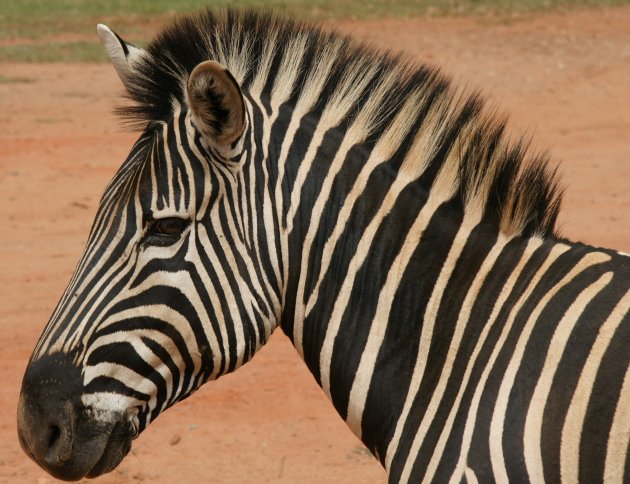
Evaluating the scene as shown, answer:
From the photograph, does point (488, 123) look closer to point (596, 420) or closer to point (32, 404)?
point (596, 420)

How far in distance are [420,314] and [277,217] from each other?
0.54 metres

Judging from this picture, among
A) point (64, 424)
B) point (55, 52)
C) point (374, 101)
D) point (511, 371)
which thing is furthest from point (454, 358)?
point (55, 52)

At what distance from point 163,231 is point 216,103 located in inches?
16.7

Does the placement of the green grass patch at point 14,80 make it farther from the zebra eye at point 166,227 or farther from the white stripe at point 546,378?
the white stripe at point 546,378

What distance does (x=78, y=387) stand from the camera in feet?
10.2

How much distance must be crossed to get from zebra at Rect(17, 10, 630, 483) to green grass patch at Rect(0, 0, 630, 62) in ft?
→ 44.1

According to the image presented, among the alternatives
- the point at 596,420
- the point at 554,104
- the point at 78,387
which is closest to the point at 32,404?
the point at 78,387

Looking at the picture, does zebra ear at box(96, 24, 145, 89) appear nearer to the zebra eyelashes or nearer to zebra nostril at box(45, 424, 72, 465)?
the zebra eyelashes

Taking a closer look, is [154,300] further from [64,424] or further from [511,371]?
[511,371]

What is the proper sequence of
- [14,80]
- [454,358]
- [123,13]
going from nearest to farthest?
[454,358] < [14,80] < [123,13]

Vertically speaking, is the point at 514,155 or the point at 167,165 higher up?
the point at 514,155

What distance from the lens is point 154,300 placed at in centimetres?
313

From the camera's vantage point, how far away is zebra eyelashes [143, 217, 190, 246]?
124 inches

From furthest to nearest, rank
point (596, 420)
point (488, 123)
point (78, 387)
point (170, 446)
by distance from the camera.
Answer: point (170, 446), point (488, 123), point (78, 387), point (596, 420)
